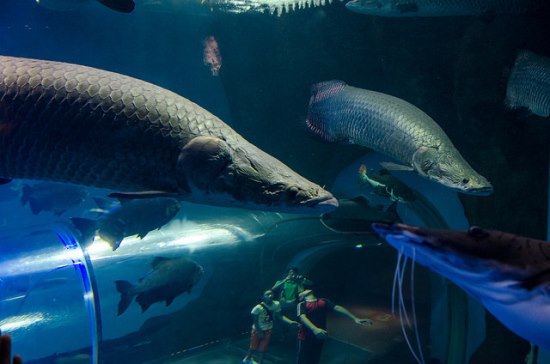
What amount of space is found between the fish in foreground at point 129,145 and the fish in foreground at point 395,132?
1533 millimetres

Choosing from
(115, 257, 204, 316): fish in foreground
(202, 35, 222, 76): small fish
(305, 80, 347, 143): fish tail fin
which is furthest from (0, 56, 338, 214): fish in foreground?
(202, 35, 222, 76): small fish

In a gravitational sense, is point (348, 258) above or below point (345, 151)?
below

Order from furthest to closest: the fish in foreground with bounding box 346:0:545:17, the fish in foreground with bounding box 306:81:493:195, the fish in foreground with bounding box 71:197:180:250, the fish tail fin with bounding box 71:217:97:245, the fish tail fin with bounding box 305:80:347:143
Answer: the fish tail fin with bounding box 71:217:97:245
the fish in foreground with bounding box 71:197:180:250
the fish tail fin with bounding box 305:80:347:143
the fish in foreground with bounding box 346:0:545:17
the fish in foreground with bounding box 306:81:493:195

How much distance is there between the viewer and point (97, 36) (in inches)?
426

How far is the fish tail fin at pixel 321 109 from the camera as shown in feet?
14.5

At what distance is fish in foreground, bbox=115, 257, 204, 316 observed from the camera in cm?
491

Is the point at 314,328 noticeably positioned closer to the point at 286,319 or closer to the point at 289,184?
the point at 286,319

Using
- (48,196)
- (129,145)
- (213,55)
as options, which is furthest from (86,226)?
(213,55)

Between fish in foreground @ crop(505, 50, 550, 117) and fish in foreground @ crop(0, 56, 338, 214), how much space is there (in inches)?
100

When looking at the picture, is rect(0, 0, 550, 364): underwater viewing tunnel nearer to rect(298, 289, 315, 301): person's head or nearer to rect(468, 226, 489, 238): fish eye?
rect(298, 289, 315, 301): person's head

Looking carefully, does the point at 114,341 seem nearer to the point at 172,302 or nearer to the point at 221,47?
the point at 172,302

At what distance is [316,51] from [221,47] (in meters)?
2.27

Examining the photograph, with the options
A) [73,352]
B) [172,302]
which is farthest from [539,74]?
[73,352]

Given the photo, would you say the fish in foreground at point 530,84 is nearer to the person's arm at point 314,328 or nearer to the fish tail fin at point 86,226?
the person's arm at point 314,328
